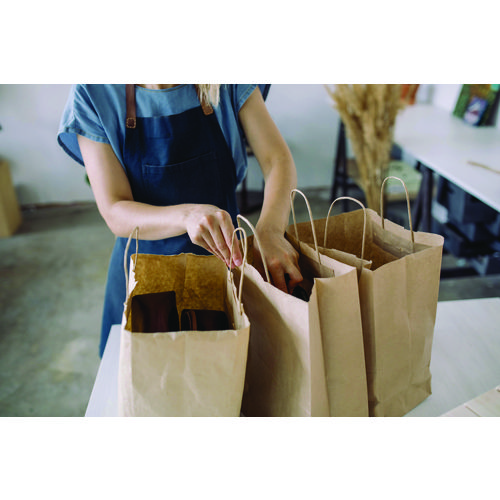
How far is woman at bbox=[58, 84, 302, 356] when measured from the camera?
42.8 inches

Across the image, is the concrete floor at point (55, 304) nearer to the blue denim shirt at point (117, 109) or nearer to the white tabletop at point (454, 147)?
the white tabletop at point (454, 147)

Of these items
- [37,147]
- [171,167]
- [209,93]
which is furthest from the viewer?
[37,147]

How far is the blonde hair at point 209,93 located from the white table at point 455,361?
0.67m

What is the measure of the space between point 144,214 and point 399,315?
61 cm

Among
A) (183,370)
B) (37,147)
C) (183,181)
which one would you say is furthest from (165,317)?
(37,147)

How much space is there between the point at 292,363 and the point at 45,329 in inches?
97.4

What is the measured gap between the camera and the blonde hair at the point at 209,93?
1.12 m

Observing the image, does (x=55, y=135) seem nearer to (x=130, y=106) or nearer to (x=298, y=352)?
(x=130, y=106)

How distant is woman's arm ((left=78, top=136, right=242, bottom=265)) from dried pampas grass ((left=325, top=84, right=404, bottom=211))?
70.2 inches

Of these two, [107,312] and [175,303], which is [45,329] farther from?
[175,303]

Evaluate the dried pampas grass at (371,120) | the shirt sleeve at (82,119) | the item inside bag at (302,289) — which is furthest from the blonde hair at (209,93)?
the dried pampas grass at (371,120)

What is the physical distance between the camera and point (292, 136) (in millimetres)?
4320

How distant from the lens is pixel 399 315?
82 cm

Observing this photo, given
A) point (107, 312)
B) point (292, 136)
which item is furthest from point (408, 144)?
point (107, 312)
